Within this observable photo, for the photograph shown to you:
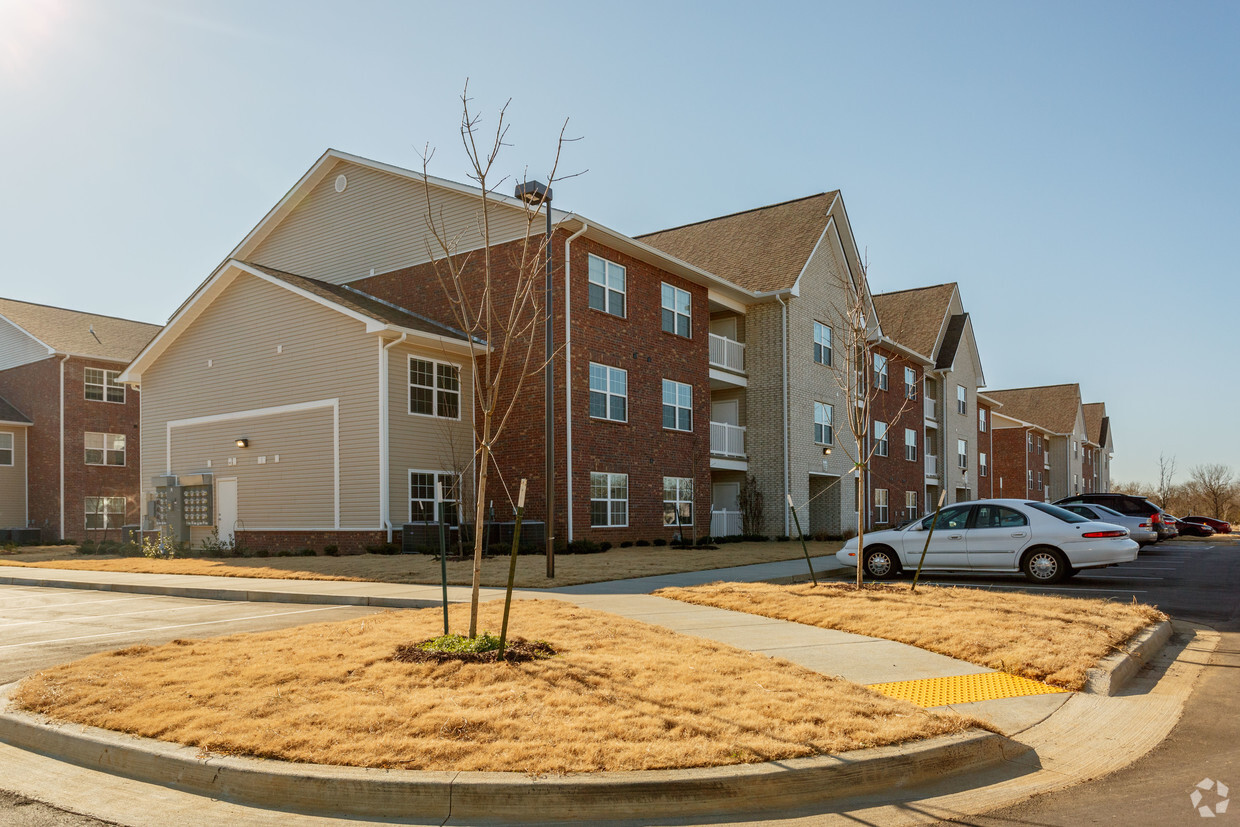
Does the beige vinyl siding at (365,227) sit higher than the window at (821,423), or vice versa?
the beige vinyl siding at (365,227)

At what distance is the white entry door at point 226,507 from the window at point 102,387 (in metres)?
14.4

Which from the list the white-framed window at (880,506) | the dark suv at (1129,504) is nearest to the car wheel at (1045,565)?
the dark suv at (1129,504)

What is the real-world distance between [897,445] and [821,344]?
9.91 m

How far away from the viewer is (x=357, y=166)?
26.9 metres

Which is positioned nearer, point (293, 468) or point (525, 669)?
point (525, 669)

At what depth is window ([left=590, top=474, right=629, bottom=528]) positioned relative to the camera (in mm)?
24094

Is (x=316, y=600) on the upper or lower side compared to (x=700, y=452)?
lower

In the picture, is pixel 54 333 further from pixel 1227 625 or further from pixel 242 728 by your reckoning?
pixel 1227 625

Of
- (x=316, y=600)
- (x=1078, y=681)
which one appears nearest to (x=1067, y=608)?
(x=1078, y=681)

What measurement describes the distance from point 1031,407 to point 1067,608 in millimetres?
68819

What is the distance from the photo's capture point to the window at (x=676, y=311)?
27.5 meters

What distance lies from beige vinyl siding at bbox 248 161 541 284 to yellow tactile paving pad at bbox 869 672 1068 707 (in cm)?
1788

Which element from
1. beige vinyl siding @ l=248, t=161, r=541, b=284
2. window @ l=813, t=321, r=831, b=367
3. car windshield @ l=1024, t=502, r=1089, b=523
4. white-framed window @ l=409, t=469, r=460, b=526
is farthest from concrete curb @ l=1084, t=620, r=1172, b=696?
window @ l=813, t=321, r=831, b=367

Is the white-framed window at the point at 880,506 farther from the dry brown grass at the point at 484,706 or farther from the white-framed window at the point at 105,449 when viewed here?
the dry brown grass at the point at 484,706
